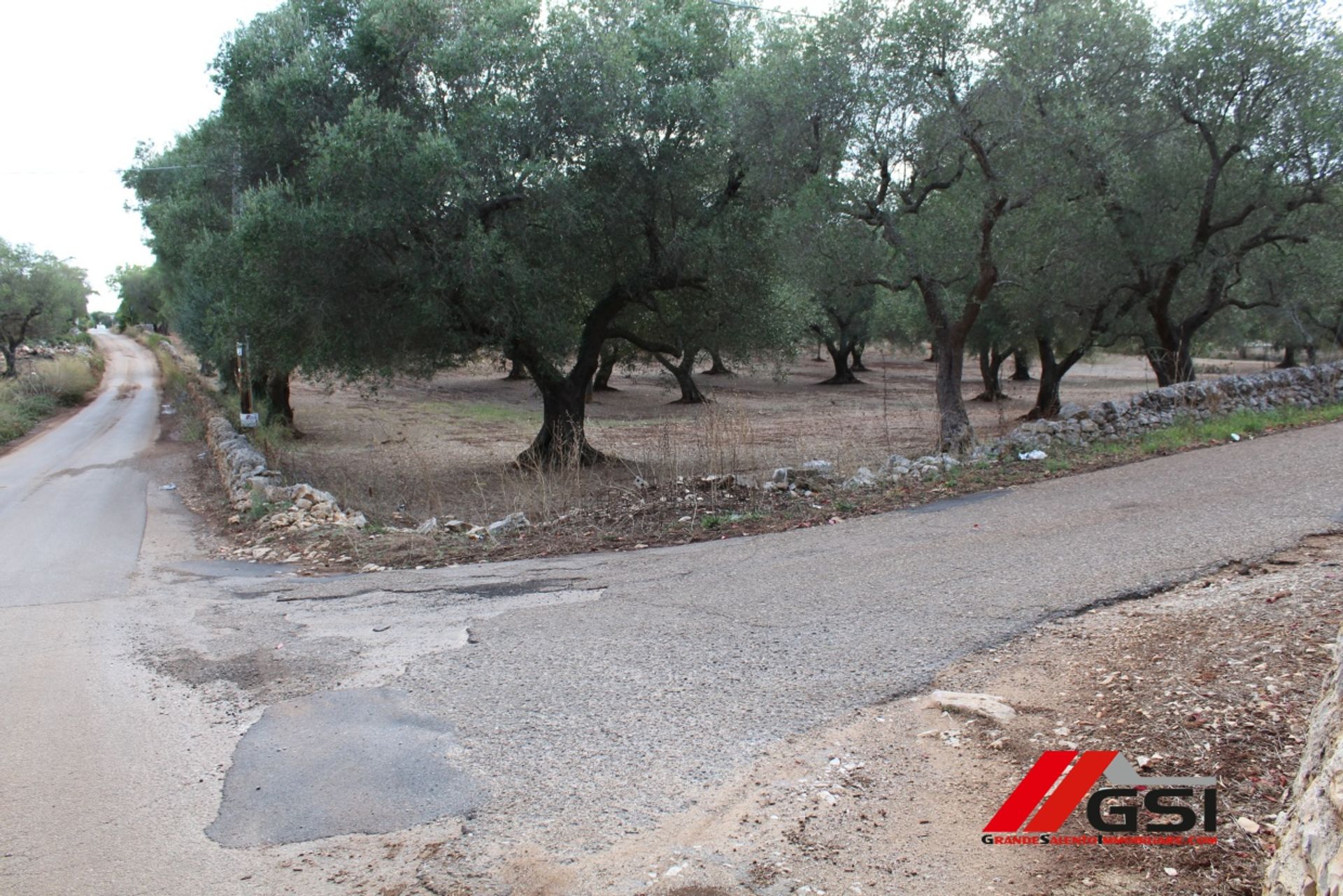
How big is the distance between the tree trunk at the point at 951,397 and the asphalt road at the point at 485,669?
5.06 meters

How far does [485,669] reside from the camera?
A: 5.19m

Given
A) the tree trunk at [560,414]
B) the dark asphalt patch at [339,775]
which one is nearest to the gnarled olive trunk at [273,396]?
the tree trunk at [560,414]

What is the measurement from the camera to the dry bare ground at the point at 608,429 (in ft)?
40.1

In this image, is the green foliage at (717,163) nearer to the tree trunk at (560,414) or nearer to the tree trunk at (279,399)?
the tree trunk at (560,414)

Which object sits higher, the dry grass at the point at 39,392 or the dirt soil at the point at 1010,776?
the dry grass at the point at 39,392

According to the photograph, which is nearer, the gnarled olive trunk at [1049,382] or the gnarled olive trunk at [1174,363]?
the gnarled olive trunk at [1174,363]

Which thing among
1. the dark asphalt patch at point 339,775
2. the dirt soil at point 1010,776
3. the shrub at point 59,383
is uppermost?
the shrub at point 59,383

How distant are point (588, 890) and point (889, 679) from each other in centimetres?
218

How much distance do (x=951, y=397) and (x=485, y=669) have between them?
11774 millimetres

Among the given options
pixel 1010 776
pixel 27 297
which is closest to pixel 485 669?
pixel 1010 776

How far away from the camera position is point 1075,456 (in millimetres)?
11945

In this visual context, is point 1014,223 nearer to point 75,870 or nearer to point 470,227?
point 470,227

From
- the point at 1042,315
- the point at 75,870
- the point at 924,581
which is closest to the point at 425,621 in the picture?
the point at 75,870

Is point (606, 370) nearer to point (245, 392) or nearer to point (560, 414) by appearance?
point (560, 414)
